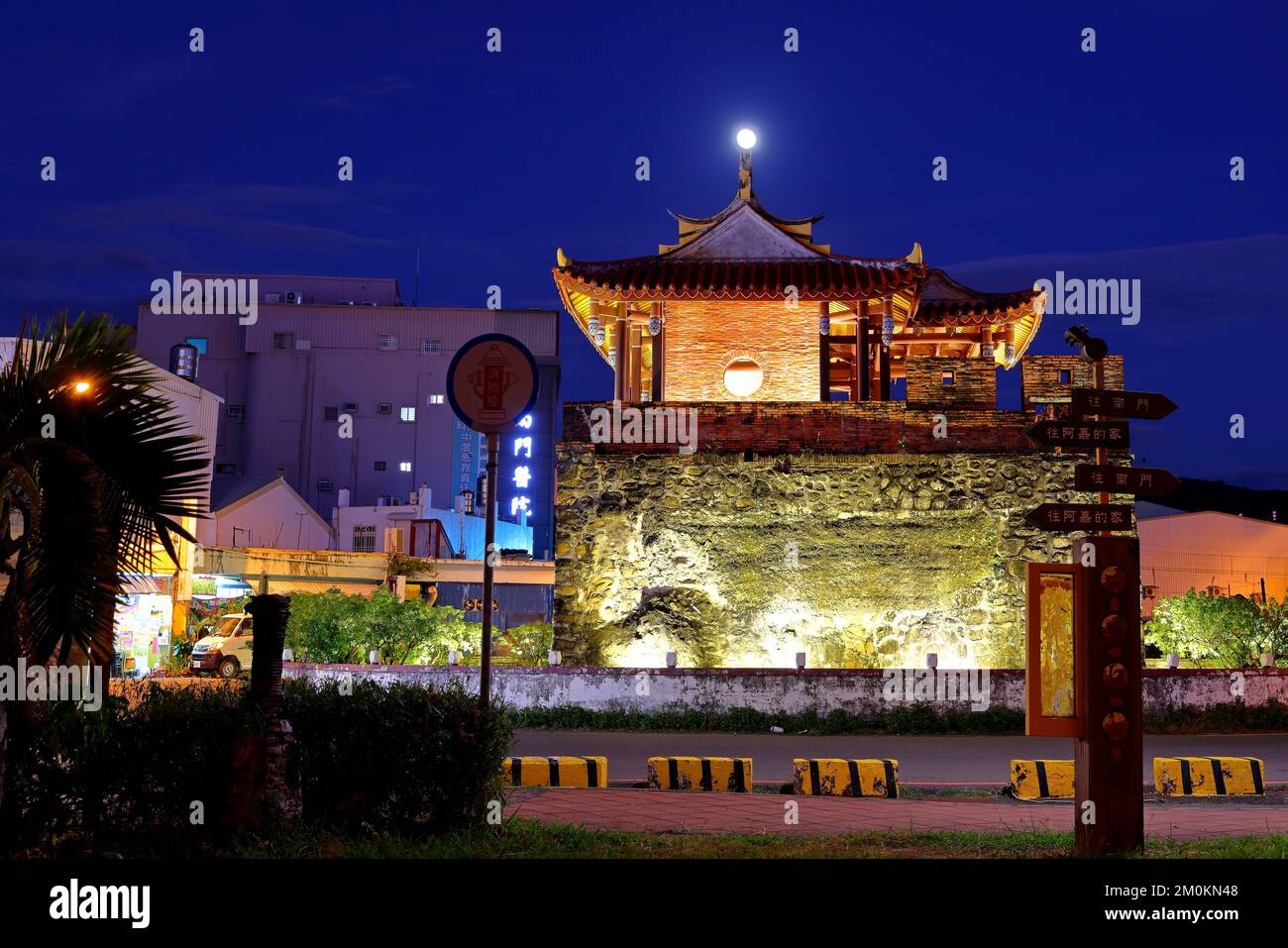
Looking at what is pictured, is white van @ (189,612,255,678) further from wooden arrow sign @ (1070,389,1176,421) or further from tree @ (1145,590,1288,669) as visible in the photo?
wooden arrow sign @ (1070,389,1176,421)

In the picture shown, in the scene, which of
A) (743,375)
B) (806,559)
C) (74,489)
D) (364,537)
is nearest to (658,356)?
(743,375)

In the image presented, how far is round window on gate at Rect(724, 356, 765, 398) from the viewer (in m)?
22.0

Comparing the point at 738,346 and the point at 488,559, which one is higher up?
the point at 738,346

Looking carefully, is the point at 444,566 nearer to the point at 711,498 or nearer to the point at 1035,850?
the point at 711,498

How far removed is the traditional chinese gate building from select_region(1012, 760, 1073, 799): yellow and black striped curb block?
7.74 m

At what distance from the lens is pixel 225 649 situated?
28203mm

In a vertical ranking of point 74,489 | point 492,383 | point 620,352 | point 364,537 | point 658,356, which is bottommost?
point 74,489

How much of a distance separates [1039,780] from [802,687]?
6.07m

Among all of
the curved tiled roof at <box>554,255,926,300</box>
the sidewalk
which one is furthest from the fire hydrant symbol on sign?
the curved tiled roof at <box>554,255,926,300</box>

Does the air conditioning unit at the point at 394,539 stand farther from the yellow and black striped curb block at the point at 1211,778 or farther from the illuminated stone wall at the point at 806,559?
the yellow and black striped curb block at the point at 1211,778

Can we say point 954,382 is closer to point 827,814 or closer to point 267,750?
point 827,814
